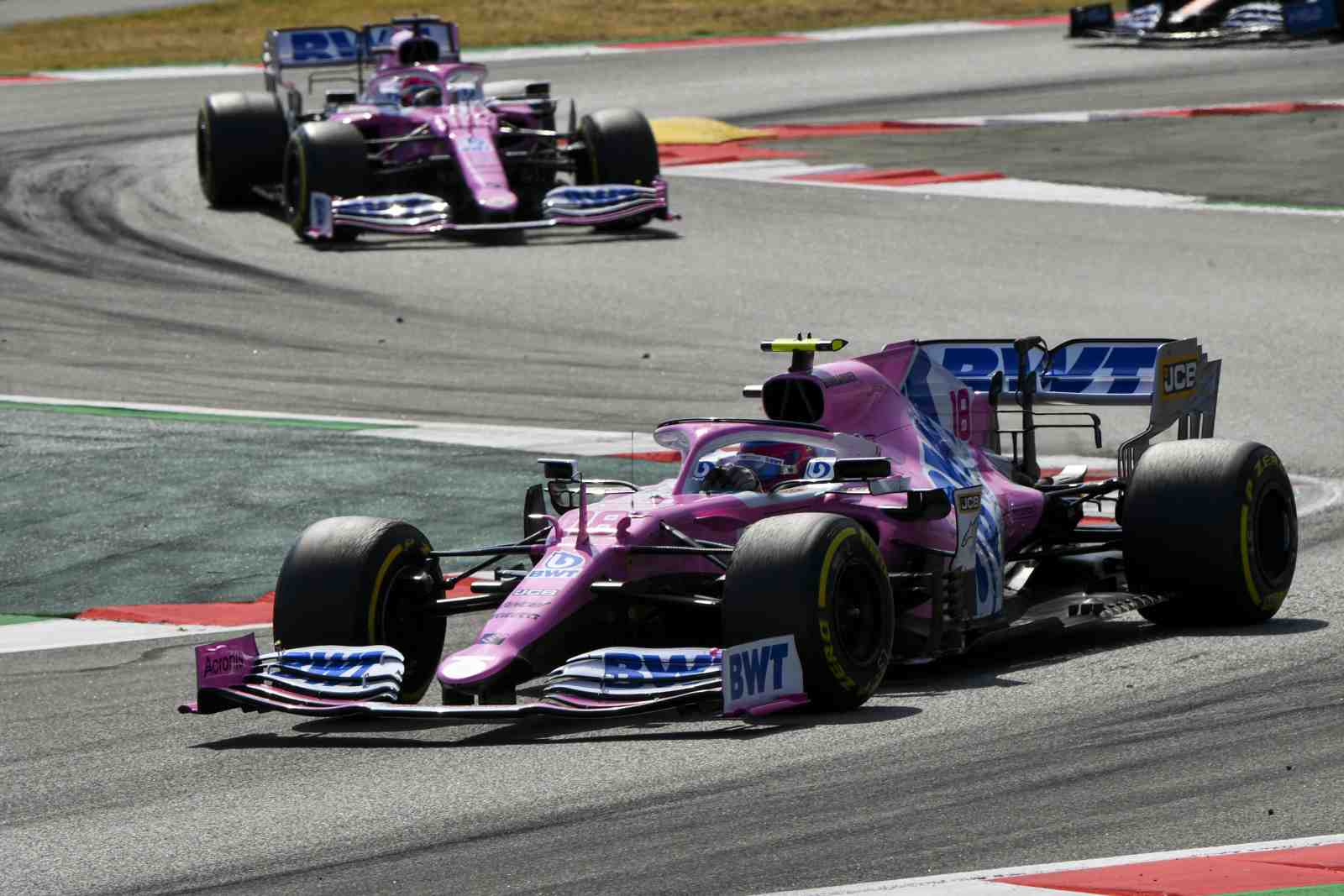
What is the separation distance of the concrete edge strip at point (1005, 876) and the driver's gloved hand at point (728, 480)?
3.46 meters

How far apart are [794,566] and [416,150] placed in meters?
16.8

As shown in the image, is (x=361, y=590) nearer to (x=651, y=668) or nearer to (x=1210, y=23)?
(x=651, y=668)

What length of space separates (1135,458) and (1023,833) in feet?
16.2

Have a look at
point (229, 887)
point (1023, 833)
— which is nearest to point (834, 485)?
point (1023, 833)

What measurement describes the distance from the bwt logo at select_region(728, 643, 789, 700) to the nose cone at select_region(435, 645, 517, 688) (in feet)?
3.24

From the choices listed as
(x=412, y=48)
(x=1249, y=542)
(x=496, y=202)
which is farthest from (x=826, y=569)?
(x=412, y=48)

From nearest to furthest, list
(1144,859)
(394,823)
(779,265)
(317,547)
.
→ 1. (1144,859)
2. (394,823)
3. (317,547)
4. (779,265)

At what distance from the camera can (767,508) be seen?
1012 centimetres

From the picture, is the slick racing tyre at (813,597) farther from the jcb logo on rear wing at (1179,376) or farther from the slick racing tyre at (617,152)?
the slick racing tyre at (617,152)

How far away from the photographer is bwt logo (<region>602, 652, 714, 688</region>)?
920 centimetres

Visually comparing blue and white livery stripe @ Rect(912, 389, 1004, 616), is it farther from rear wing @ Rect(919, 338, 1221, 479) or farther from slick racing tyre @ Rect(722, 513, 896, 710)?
slick racing tyre @ Rect(722, 513, 896, 710)

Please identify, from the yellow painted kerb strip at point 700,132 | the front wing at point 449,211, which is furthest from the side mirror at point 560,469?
the yellow painted kerb strip at point 700,132

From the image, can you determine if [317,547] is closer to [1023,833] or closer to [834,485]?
[834,485]

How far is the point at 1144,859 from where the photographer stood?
23.1 ft
